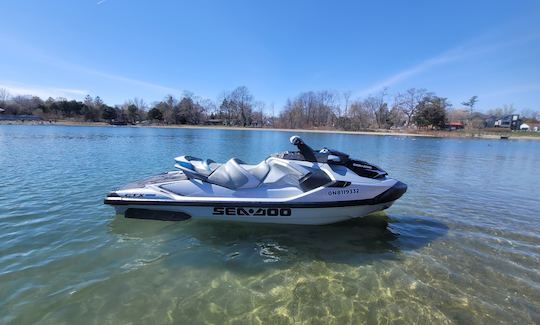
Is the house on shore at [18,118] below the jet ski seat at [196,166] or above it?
above

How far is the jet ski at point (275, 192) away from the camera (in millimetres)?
4984

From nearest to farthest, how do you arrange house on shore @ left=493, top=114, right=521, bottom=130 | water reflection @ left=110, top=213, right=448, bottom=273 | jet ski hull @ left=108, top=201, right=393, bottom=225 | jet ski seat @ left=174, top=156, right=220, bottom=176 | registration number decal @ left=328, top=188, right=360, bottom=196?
water reflection @ left=110, top=213, right=448, bottom=273 → registration number decal @ left=328, top=188, right=360, bottom=196 → jet ski hull @ left=108, top=201, right=393, bottom=225 → jet ski seat @ left=174, top=156, right=220, bottom=176 → house on shore @ left=493, top=114, right=521, bottom=130

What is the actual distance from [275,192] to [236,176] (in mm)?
798

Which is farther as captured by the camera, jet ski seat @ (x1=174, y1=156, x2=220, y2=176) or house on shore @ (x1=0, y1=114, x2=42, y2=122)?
house on shore @ (x1=0, y1=114, x2=42, y2=122)

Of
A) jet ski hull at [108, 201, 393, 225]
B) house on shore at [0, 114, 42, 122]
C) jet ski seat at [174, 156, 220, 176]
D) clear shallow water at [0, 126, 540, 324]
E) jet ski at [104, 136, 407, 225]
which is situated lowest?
clear shallow water at [0, 126, 540, 324]

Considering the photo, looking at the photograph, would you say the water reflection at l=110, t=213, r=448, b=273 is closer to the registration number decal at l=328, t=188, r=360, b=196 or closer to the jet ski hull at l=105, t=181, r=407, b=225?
the jet ski hull at l=105, t=181, r=407, b=225

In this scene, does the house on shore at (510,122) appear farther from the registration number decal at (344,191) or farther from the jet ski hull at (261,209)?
the registration number decal at (344,191)

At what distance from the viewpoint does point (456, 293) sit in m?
3.60

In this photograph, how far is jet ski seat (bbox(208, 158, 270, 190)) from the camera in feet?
17.2

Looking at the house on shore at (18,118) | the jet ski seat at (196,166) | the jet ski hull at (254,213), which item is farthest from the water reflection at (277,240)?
the house on shore at (18,118)

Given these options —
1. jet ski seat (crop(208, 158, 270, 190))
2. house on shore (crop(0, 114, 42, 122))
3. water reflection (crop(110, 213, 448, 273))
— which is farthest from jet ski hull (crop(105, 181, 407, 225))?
house on shore (crop(0, 114, 42, 122))

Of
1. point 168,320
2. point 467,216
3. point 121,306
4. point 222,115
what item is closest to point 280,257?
point 168,320

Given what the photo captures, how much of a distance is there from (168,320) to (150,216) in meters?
2.61

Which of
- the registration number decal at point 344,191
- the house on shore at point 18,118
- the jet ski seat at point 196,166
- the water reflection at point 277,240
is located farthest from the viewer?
the house on shore at point 18,118
